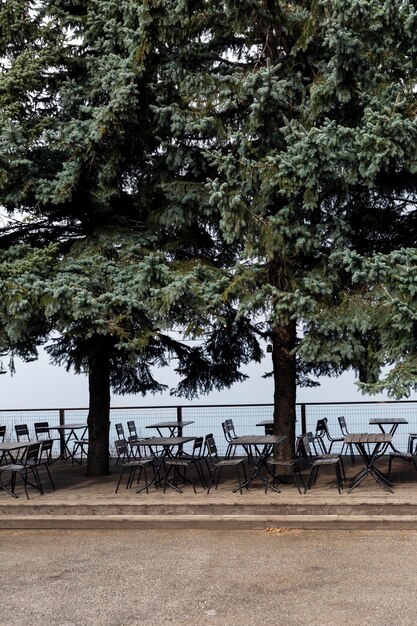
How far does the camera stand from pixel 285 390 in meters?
11.4

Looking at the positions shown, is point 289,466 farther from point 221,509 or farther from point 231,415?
point 231,415

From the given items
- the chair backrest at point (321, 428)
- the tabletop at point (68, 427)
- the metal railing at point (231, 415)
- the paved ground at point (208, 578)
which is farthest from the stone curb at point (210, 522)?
the metal railing at point (231, 415)

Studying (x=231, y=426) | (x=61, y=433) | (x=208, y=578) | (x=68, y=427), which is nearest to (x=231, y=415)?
(x=231, y=426)

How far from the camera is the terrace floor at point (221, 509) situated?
359 inches

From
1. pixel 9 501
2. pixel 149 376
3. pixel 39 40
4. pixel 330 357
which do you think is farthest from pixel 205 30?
pixel 9 501

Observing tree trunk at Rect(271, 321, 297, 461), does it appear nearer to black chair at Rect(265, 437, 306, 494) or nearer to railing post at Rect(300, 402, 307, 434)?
black chair at Rect(265, 437, 306, 494)

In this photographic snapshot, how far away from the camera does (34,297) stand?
9.70 meters

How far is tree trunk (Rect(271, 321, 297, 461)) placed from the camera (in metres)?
11.3

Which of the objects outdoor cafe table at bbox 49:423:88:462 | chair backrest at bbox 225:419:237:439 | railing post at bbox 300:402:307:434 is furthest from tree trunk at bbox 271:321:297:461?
outdoor cafe table at bbox 49:423:88:462

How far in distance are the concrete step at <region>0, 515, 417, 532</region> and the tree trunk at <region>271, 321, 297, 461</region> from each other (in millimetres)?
2126

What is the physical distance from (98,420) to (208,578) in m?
6.30

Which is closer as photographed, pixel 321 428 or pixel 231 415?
pixel 321 428

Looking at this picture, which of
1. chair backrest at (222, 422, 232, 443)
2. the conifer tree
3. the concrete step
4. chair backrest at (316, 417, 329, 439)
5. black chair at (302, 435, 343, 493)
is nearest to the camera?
the concrete step

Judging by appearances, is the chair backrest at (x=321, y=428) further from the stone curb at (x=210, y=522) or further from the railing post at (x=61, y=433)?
the railing post at (x=61, y=433)
